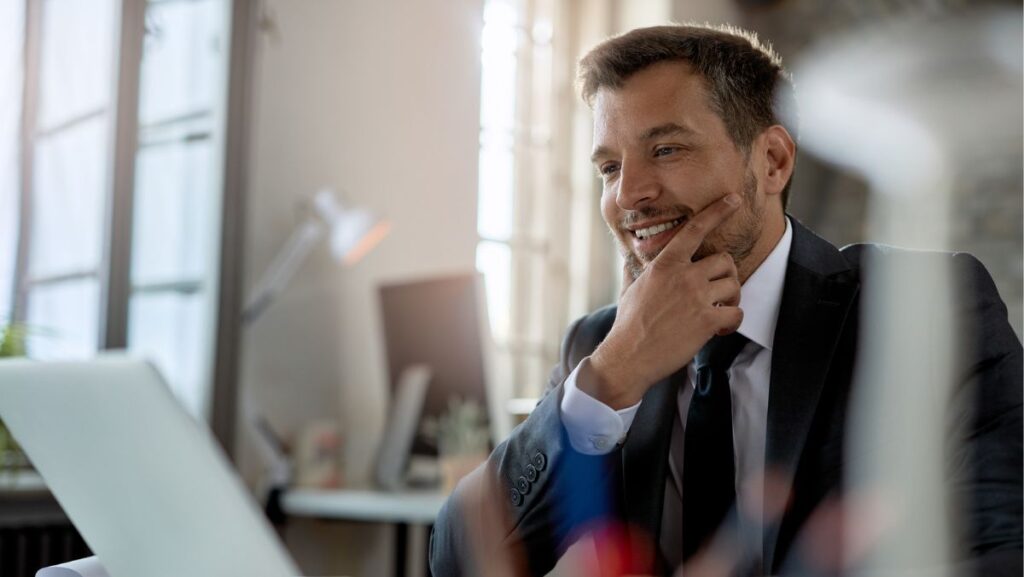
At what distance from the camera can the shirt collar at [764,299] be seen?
4.65ft

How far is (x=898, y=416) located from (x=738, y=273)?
98 centimetres

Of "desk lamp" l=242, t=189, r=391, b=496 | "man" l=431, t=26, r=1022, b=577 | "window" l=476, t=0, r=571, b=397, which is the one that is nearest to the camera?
"man" l=431, t=26, r=1022, b=577

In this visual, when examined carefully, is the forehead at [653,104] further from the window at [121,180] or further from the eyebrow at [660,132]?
the window at [121,180]

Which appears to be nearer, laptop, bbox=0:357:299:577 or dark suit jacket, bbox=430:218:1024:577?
laptop, bbox=0:357:299:577

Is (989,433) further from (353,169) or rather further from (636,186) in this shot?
(353,169)

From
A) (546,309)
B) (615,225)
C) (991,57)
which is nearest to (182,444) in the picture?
(615,225)

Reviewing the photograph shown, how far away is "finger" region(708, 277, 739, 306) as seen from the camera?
134cm

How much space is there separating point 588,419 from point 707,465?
0.17 meters

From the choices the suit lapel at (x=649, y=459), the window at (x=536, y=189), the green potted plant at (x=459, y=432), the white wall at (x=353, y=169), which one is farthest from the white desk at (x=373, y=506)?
the suit lapel at (x=649, y=459)

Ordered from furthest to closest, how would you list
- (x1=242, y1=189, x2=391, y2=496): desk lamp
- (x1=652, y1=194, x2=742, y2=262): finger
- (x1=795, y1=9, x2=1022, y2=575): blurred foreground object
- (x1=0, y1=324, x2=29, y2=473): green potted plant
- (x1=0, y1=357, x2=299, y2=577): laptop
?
(x1=242, y1=189, x2=391, y2=496): desk lamp
(x1=0, y1=324, x2=29, y2=473): green potted plant
(x1=652, y1=194, x2=742, y2=262): finger
(x1=0, y1=357, x2=299, y2=577): laptop
(x1=795, y1=9, x2=1022, y2=575): blurred foreground object

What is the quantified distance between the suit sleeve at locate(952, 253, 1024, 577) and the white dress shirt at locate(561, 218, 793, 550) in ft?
0.84

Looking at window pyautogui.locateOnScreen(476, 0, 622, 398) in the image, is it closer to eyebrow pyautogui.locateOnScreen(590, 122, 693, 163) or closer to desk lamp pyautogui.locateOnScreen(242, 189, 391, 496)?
desk lamp pyautogui.locateOnScreen(242, 189, 391, 496)


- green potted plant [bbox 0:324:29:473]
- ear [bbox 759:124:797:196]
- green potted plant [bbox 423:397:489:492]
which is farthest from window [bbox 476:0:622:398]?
ear [bbox 759:124:797:196]

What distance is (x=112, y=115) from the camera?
141 inches
